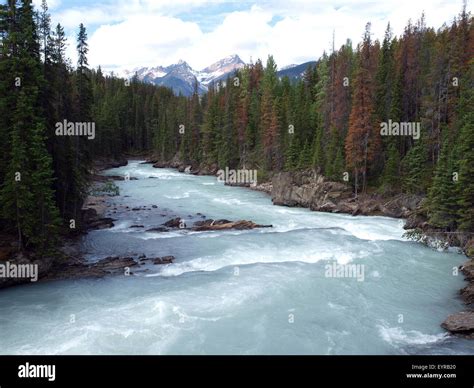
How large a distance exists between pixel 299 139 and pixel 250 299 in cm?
4061

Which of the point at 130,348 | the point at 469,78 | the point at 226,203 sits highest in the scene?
the point at 469,78

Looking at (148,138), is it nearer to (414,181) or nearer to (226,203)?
(226,203)

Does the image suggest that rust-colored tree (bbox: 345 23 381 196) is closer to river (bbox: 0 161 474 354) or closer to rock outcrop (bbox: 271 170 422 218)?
rock outcrop (bbox: 271 170 422 218)

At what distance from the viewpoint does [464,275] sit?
77.1 feet

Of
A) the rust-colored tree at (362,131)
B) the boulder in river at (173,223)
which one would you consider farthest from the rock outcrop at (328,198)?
the boulder in river at (173,223)

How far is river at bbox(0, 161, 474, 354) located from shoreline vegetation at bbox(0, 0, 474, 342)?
188 cm

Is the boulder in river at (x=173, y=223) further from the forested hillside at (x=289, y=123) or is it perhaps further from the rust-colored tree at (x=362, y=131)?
the rust-colored tree at (x=362, y=131)

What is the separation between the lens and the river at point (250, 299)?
16016 millimetres

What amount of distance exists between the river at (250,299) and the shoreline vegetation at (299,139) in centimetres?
188

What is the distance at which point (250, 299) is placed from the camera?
20.0 metres

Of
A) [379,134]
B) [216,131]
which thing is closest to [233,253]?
[379,134]
